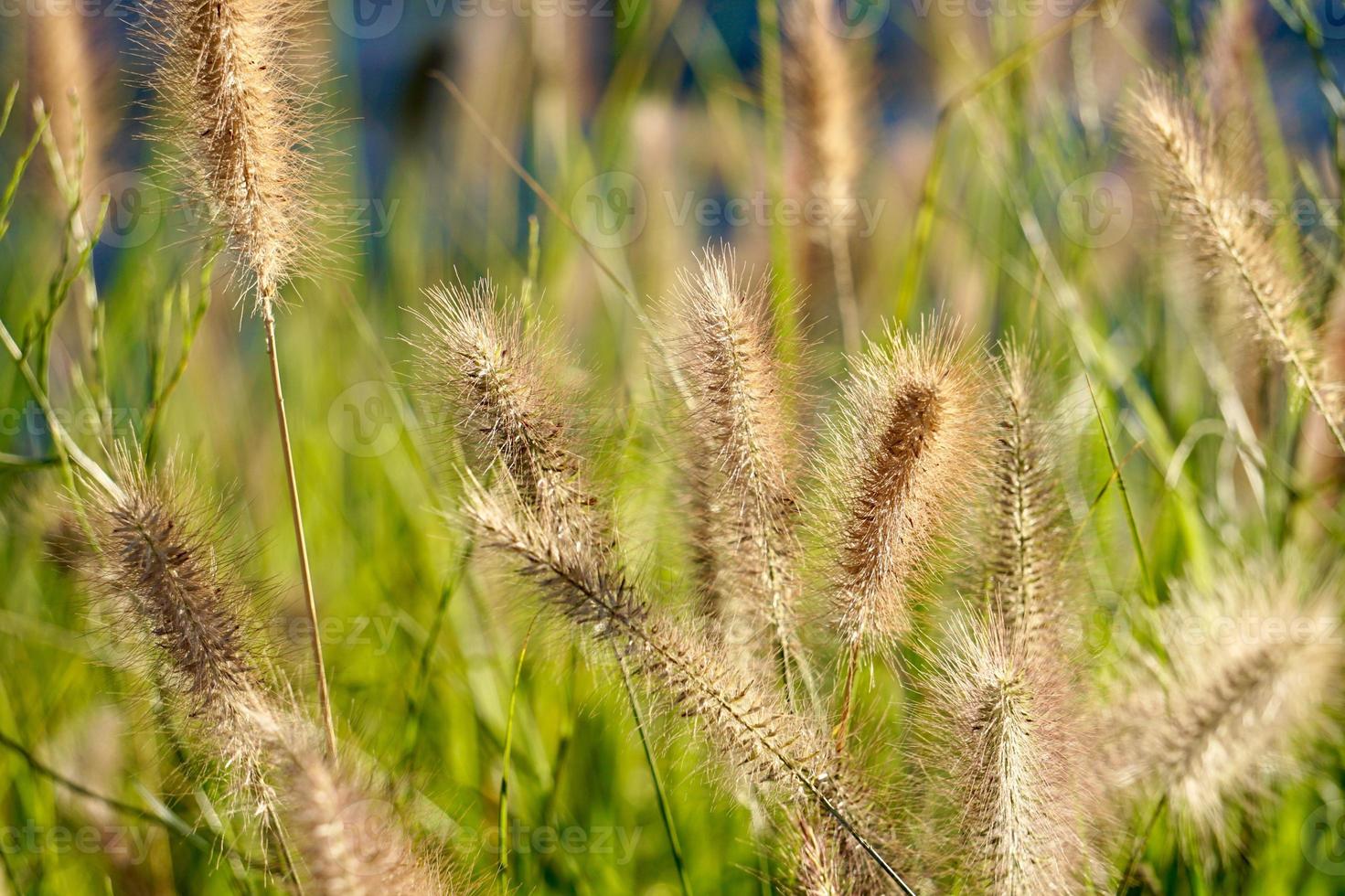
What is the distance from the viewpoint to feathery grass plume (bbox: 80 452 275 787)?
827 mm

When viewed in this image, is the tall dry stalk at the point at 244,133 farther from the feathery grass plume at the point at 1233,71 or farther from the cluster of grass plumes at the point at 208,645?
the feathery grass plume at the point at 1233,71

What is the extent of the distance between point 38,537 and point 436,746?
0.64 m

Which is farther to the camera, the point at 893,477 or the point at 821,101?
the point at 821,101

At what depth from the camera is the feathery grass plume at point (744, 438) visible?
875 mm

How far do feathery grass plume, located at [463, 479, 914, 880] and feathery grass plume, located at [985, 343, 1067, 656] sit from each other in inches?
9.2

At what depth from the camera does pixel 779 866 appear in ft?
3.13
